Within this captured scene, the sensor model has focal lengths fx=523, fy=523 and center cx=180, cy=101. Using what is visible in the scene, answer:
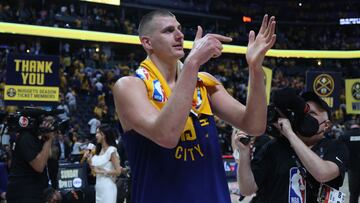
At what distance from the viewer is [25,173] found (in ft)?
16.1

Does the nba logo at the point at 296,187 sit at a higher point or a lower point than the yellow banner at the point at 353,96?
lower

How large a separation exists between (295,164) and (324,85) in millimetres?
8050

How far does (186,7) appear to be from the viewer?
1300 inches

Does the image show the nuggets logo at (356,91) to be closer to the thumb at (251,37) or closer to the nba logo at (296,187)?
the nba logo at (296,187)

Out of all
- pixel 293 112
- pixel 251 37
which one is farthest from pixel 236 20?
pixel 251 37

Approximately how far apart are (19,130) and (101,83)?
51.9 ft

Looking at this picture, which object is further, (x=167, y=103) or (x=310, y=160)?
(x=310, y=160)

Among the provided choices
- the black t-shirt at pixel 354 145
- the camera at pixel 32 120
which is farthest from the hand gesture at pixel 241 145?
the black t-shirt at pixel 354 145

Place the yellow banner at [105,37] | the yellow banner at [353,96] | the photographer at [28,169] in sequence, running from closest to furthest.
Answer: the photographer at [28,169] → the yellow banner at [353,96] → the yellow banner at [105,37]

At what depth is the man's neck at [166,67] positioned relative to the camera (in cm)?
223

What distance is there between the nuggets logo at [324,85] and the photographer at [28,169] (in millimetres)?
6739

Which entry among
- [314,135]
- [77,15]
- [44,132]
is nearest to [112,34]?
[77,15]

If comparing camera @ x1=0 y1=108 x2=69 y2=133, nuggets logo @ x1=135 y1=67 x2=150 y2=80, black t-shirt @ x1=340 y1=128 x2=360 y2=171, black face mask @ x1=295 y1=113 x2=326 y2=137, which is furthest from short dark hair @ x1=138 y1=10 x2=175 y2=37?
black t-shirt @ x1=340 y1=128 x2=360 y2=171

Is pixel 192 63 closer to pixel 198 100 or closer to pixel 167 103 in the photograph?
pixel 167 103
